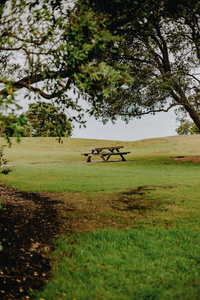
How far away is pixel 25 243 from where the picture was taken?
228 inches

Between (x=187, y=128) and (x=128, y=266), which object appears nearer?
(x=128, y=266)

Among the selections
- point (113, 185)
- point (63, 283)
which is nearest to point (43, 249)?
point (63, 283)

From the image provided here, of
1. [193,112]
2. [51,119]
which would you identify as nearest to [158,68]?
[193,112]

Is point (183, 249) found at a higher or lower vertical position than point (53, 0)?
lower

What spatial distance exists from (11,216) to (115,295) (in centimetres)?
424

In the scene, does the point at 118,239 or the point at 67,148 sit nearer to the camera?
the point at 118,239

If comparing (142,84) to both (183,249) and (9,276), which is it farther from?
(9,276)

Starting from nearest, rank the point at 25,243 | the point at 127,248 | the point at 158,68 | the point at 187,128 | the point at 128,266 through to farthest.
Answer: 1. the point at 128,266
2. the point at 127,248
3. the point at 25,243
4. the point at 158,68
5. the point at 187,128

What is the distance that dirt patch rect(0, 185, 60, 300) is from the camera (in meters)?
4.47

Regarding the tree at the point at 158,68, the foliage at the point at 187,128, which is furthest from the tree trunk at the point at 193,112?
the foliage at the point at 187,128

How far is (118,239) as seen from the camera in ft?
19.7

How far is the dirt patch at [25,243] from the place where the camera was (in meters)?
4.47

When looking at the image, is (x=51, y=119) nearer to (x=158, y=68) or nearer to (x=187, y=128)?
(x=158, y=68)

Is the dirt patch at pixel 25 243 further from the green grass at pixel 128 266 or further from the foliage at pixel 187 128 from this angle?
the foliage at pixel 187 128
